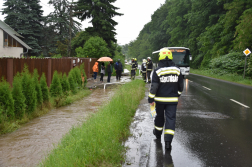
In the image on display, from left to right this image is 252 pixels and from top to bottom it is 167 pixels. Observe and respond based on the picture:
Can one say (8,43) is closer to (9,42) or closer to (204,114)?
(9,42)

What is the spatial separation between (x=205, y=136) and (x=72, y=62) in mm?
13384

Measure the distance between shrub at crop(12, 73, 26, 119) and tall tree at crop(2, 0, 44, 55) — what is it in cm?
4304

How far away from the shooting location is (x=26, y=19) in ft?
156

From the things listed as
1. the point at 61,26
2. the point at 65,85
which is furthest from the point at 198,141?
the point at 61,26

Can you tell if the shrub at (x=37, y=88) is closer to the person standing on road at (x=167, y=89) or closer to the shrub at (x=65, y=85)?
the shrub at (x=65, y=85)

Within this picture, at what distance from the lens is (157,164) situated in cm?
439

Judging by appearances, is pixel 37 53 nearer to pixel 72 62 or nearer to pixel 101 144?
pixel 72 62

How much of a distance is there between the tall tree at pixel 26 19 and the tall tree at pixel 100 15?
1636 centimetres

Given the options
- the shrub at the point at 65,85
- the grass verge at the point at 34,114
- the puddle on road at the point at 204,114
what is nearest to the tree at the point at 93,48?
the grass verge at the point at 34,114

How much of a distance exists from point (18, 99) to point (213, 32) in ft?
113

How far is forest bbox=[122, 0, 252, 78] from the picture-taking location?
2597 cm

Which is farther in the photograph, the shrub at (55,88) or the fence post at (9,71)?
the shrub at (55,88)

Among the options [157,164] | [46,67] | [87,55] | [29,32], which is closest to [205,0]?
[87,55]

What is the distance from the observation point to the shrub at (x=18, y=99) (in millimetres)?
7727
